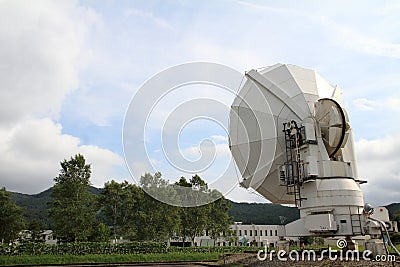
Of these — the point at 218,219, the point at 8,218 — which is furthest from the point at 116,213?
the point at 8,218

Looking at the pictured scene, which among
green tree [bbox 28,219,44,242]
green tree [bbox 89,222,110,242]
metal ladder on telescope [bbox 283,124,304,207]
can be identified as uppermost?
metal ladder on telescope [bbox 283,124,304,207]

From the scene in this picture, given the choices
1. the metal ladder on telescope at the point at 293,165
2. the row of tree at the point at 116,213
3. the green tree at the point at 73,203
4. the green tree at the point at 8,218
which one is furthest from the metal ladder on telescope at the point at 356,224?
the green tree at the point at 8,218

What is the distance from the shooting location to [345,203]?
18.5 m

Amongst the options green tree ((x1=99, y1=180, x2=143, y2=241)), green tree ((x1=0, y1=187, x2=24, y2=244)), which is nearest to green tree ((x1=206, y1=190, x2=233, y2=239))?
green tree ((x1=99, y1=180, x2=143, y2=241))

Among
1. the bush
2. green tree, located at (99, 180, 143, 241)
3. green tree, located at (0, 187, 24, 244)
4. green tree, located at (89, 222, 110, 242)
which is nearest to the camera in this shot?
the bush

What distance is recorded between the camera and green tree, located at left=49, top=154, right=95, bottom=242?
36.6 metres

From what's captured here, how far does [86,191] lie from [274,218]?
3411 inches

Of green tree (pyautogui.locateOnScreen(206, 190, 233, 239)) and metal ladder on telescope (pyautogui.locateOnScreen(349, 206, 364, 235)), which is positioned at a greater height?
green tree (pyautogui.locateOnScreen(206, 190, 233, 239))

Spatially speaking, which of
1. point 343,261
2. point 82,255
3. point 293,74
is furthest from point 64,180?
point 343,261

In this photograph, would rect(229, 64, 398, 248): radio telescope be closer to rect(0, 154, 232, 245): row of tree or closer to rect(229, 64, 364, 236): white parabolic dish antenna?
rect(229, 64, 364, 236): white parabolic dish antenna

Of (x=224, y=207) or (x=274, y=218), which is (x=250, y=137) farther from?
(x=274, y=218)

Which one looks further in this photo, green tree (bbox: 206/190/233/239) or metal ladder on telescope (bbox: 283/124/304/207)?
green tree (bbox: 206/190/233/239)

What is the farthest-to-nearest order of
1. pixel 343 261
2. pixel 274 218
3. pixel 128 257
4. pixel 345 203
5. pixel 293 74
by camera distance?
pixel 274 218 → pixel 128 257 → pixel 293 74 → pixel 345 203 → pixel 343 261

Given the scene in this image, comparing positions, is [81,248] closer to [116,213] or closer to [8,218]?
[116,213]
